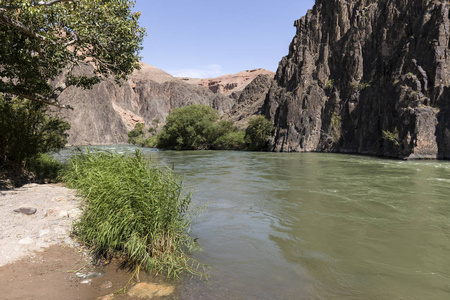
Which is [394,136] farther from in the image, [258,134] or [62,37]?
[62,37]

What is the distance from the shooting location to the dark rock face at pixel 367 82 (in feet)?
153

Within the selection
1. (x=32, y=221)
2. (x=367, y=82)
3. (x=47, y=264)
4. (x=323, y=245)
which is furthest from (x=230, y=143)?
(x=47, y=264)

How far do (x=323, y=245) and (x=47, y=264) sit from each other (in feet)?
22.4

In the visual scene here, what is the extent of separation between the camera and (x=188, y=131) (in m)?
72.9

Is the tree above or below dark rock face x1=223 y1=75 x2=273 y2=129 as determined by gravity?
below

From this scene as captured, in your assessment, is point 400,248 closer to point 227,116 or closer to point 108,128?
point 227,116

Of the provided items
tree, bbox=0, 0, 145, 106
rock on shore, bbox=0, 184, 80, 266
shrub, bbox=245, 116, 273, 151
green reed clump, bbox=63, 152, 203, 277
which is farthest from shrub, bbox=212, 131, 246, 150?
green reed clump, bbox=63, 152, 203, 277

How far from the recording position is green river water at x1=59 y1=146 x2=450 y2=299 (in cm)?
579

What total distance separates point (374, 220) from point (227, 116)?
124 meters

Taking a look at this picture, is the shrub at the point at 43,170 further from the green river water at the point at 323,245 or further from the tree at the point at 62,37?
Answer: the green river water at the point at 323,245

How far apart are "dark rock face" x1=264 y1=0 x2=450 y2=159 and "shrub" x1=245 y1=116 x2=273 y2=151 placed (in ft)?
7.57

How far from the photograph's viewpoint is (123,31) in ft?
38.5

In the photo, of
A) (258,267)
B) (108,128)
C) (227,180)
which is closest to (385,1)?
(227,180)

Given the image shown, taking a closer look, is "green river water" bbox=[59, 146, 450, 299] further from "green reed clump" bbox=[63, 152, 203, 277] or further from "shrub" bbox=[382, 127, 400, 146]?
"shrub" bbox=[382, 127, 400, 146]
